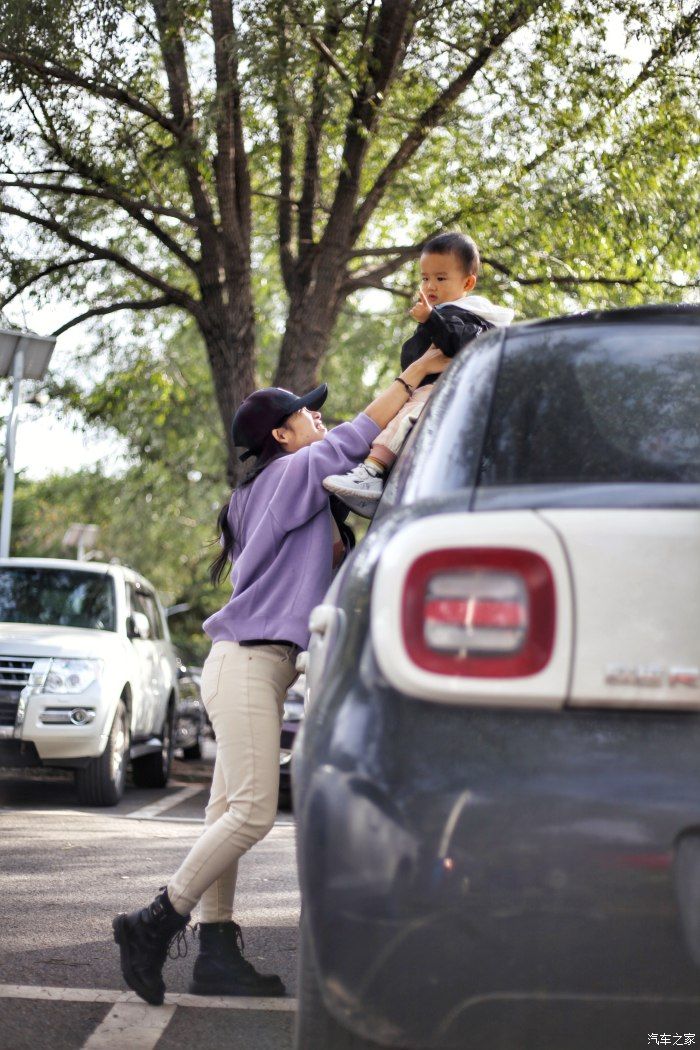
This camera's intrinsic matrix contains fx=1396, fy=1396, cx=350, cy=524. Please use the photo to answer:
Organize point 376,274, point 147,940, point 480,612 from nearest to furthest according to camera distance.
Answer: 1. point 480,612
2. point 147,940
3. point 376,274

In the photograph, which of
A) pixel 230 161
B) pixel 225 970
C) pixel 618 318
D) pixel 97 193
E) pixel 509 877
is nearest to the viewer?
pixel 509 877

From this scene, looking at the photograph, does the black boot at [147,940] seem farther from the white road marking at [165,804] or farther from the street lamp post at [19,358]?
the street lamp post at [19,358]

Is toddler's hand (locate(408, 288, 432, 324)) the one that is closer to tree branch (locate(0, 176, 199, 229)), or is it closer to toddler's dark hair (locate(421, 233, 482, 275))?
toddler's dark hair (locate(421, 233, 482, 275))

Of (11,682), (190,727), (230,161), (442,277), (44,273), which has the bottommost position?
(190,727)

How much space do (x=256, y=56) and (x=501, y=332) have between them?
8787 millimetres

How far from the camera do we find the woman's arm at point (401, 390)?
3.75 metres

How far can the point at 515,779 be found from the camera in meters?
1.96

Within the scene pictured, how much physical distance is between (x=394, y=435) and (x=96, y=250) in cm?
1119

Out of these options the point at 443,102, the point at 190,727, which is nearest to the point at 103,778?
the point at 443,102

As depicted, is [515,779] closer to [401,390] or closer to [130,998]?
[401,390]

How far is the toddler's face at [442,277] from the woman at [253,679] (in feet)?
1.70

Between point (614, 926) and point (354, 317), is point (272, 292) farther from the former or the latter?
point (614, 926)

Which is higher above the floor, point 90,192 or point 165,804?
point 90,192

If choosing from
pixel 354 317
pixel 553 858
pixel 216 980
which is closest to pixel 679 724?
pixel 553 858
